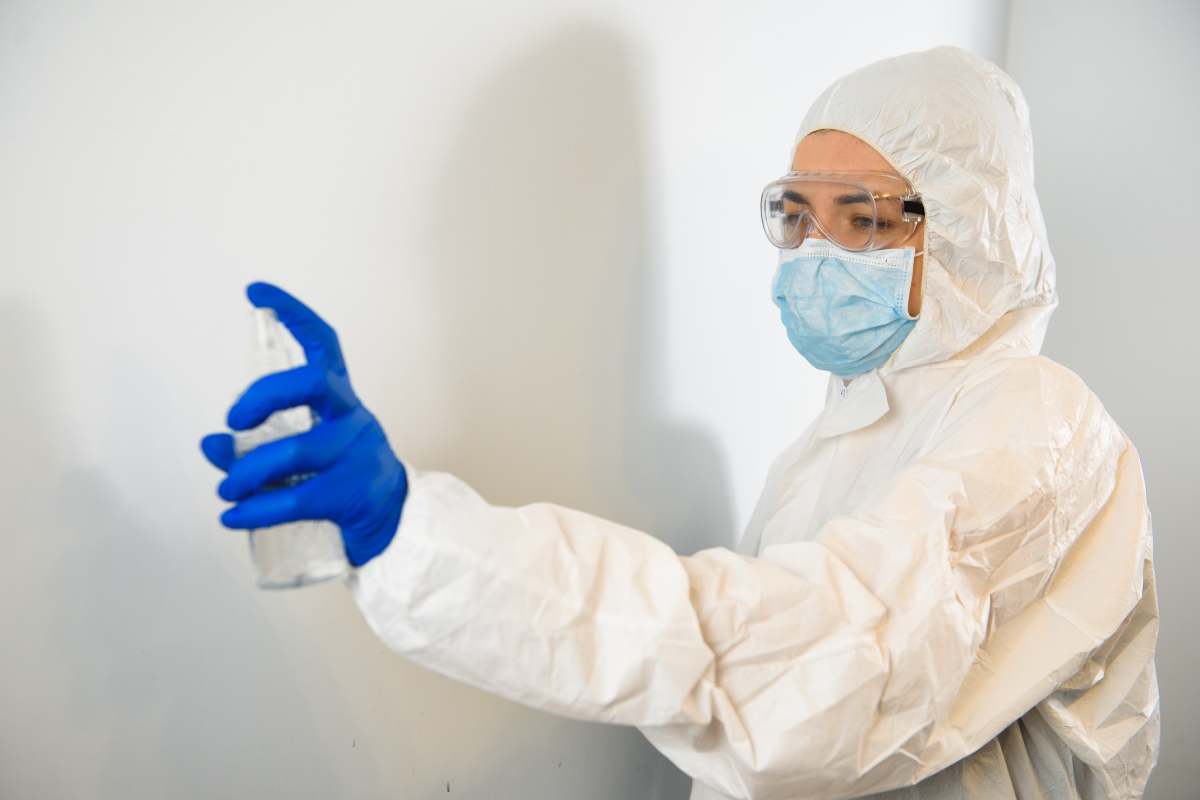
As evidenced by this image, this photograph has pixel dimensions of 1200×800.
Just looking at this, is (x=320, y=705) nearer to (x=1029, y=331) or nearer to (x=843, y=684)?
(x=843, y=684)

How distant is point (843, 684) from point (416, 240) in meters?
0.64

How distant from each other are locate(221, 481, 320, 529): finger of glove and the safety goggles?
2.68ft

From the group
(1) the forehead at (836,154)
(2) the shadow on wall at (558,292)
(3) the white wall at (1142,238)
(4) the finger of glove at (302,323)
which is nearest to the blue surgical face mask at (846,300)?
(1) the forehead at (836,154)

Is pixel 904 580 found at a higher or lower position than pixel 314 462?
lower

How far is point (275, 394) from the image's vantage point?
59 centimetres

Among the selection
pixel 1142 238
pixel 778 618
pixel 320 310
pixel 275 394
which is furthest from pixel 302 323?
pixel 1142 238

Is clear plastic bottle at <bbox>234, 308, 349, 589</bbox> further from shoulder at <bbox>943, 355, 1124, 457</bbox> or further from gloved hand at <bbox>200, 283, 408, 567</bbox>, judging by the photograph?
shoulder at <bbox>943, 355, 1124, 457</bbox>

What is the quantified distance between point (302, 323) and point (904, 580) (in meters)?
0.55

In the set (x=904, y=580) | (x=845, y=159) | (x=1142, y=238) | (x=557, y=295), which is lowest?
(x=904, y=580)

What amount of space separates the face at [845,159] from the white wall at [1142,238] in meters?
1.27

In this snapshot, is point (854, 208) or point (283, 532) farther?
point (854, 208)

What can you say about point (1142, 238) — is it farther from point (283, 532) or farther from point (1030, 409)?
point (283, 532)

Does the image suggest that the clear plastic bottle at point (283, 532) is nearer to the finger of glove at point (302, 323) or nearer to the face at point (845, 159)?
the finger of glove at point (302, 323)

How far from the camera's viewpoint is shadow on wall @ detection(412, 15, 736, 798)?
3.37ft
